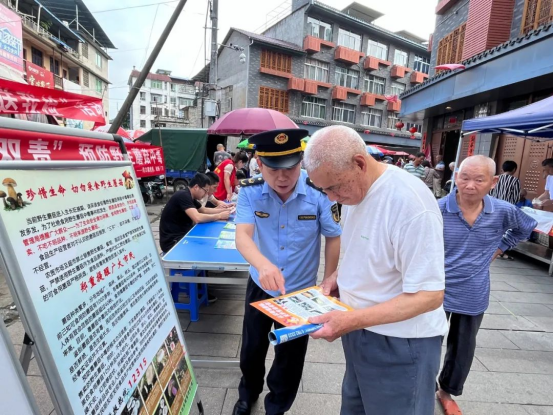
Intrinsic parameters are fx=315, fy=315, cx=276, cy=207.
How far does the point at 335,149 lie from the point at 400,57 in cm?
2994

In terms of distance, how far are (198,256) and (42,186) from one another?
175 centimetres

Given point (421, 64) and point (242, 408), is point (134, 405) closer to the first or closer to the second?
Answer: point (242, 408)

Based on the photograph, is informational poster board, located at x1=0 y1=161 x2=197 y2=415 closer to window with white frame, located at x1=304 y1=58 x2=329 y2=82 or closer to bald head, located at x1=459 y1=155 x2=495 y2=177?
bald head, located at x1=459 y1=155 x2=495 y2=177

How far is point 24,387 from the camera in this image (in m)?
0.82

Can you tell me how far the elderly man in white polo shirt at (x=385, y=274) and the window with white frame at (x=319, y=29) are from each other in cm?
2306

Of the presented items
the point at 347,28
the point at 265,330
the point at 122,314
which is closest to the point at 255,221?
the point at 265,330

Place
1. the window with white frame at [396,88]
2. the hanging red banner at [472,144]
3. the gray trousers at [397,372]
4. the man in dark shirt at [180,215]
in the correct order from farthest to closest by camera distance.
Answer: the window with white frame at [396,88]
the hanging red banner at [472,144]
the man in dark shirt at [180,215]
the gray trousers at [397,372]

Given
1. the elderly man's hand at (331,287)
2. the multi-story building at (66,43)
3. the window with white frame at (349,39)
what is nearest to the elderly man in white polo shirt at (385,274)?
the elderly man's hand at (331,287)

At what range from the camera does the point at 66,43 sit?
21281 millimetres

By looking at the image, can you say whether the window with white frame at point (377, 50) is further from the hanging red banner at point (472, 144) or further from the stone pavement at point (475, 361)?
the stone pavement at point (475, 361)

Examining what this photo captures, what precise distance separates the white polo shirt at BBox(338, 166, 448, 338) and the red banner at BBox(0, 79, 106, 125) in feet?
13.5

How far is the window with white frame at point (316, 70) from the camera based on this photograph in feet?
70.6

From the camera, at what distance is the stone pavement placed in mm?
2141

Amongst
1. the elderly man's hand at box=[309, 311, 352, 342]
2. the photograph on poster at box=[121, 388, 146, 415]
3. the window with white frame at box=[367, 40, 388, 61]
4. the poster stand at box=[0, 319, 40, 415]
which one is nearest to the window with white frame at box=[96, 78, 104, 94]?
the window with white frame at box=[367, 40, 388, 61]
